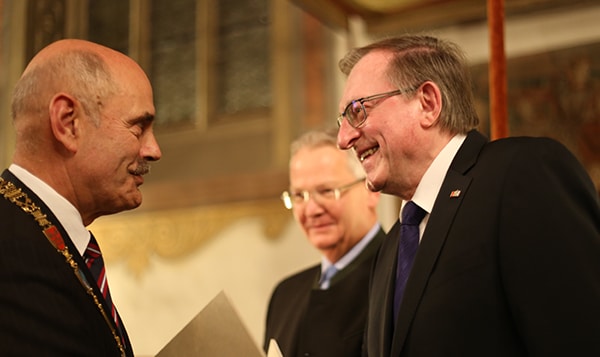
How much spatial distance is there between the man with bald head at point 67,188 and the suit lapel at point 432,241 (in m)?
0.72

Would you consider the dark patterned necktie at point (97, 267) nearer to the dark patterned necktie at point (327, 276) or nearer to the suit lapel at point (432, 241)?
the suit lapel at point (432, 241)

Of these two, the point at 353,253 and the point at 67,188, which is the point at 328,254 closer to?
the point at 353,253

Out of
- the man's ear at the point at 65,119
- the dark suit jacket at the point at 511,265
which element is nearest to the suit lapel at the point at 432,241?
the dark suit jacket at the point at 511,265

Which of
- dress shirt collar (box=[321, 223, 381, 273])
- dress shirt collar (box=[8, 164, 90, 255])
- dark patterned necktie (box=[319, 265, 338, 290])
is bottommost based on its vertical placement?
dark patterned necktie (box=[319, 265, 338, 290])

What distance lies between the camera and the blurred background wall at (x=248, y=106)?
5273 mm

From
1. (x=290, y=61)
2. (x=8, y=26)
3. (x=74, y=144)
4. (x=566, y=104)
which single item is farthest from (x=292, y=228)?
(x=74, y=144)

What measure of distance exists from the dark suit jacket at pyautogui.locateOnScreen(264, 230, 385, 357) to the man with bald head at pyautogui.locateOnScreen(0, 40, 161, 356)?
107 cm

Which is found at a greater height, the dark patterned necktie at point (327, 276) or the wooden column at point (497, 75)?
the wooden column at point (497, 75)

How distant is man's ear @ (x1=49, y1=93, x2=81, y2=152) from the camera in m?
1.78

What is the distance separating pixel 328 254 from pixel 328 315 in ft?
1.06

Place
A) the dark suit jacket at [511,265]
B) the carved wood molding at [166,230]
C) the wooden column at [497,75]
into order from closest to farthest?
the dark suit jacket at [511,265]
the wooden column at [497,75]
the carved wood molding at [166,230]

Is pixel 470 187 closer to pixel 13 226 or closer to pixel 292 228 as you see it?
pixel 13 226

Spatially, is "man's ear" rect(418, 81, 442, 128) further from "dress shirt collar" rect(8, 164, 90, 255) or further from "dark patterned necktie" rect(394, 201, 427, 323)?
"dress shirt collar" rect(8, 164, 90, 255)

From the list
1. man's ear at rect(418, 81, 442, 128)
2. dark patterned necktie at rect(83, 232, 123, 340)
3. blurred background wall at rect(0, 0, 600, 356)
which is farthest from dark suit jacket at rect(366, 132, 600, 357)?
blurred background wall at rect(0, 0, 600, 356)
